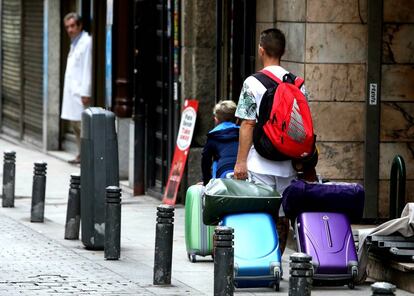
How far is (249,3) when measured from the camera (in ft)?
48.9

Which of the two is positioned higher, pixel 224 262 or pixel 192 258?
pixel 224 262

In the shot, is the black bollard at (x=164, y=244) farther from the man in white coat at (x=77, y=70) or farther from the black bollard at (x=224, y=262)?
the man in white coat at (x=77, y=70)

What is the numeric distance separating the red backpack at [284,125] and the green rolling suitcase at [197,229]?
1.40 meters

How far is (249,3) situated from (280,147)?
4.33 meters

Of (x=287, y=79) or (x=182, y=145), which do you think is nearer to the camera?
(x=287, y=79)

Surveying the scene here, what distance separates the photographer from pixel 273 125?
10.8 m

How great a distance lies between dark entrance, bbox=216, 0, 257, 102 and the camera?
15.0 m

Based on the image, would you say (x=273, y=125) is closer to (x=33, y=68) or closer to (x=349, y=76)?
(x=349, y=76)

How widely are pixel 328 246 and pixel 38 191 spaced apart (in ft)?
15.9

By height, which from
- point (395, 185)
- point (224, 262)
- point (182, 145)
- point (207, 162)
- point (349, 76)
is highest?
point (349, 76)

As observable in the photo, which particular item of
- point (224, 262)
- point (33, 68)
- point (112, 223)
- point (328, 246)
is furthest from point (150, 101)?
point (224, 262)

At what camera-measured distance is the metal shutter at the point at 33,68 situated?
953 inches

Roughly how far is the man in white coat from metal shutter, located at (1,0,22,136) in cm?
485

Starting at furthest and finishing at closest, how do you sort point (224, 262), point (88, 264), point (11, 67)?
point (11, 67) → point (88, 264) → point (224, 262)
